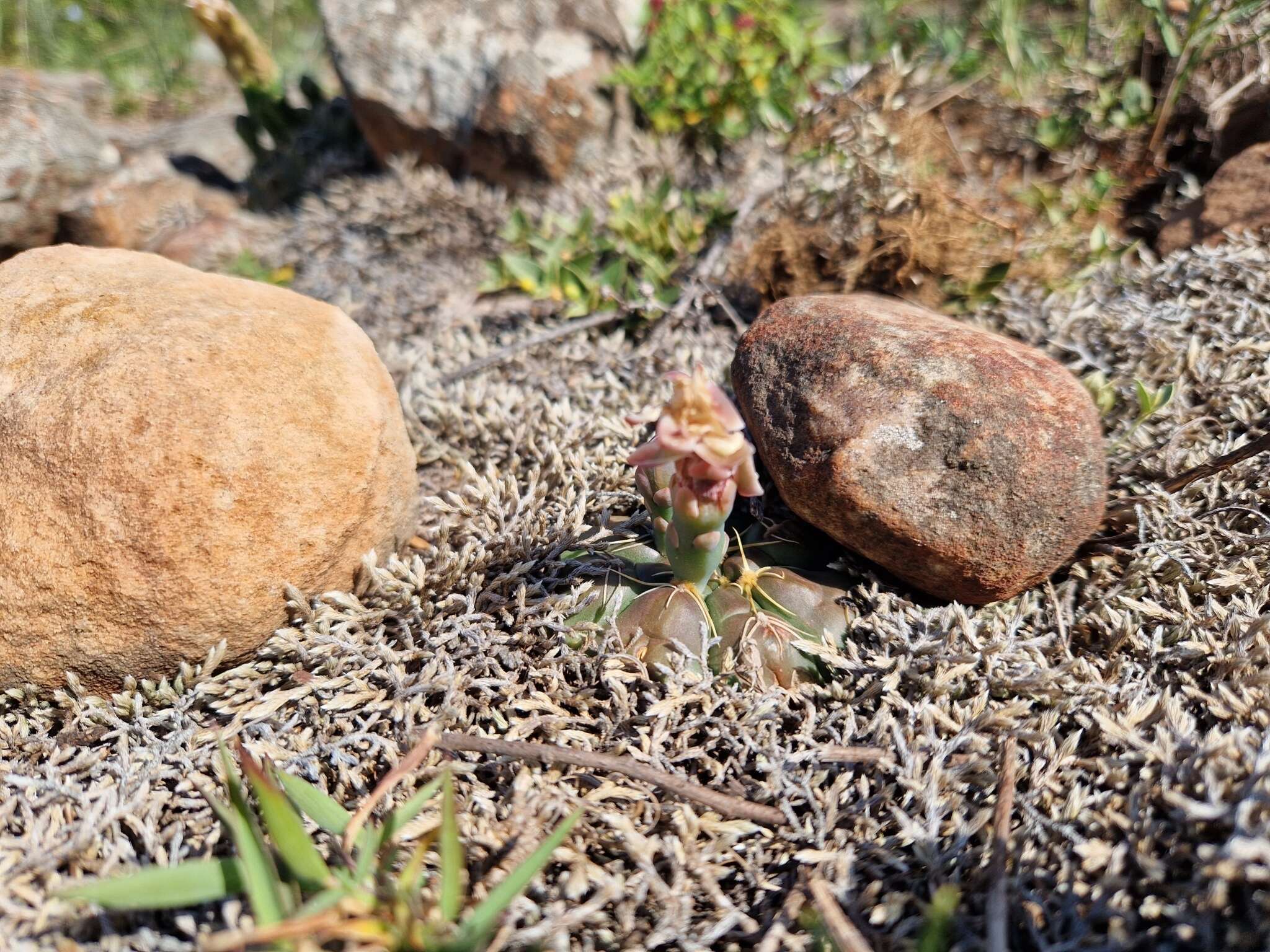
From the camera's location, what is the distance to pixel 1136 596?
6.44 ft

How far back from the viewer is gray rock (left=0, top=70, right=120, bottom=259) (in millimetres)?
3770

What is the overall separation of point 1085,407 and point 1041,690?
64 cm

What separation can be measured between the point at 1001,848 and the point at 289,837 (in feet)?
3.80

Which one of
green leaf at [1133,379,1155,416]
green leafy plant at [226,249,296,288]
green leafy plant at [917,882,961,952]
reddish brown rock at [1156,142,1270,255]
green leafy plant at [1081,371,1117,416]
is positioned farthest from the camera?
green leafy plant at [226,249,296,288]

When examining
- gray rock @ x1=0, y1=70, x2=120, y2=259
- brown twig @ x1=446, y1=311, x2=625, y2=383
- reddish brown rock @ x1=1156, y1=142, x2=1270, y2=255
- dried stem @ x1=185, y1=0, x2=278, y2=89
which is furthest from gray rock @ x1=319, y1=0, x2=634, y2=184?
reddish brown rock @ x1=1156, y1=142, x2=1270, y2=255

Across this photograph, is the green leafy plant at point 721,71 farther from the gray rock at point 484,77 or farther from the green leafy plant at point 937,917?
the green leafy plant at point 937,917

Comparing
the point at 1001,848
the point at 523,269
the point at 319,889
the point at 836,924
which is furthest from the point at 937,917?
the point at 523,269

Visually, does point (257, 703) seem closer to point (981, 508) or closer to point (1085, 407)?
point (981, 508)

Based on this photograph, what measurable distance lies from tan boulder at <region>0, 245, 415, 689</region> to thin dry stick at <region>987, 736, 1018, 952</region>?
1446mm

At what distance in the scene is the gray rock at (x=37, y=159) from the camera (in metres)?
3.77

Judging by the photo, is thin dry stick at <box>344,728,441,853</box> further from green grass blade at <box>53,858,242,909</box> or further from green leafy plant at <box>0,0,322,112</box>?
green leafy plant at <box>0,0,322,112</box>

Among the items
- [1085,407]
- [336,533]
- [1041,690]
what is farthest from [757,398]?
[336,533]

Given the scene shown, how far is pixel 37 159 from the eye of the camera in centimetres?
385

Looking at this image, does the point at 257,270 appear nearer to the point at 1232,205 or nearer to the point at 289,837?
the point at 289,837
